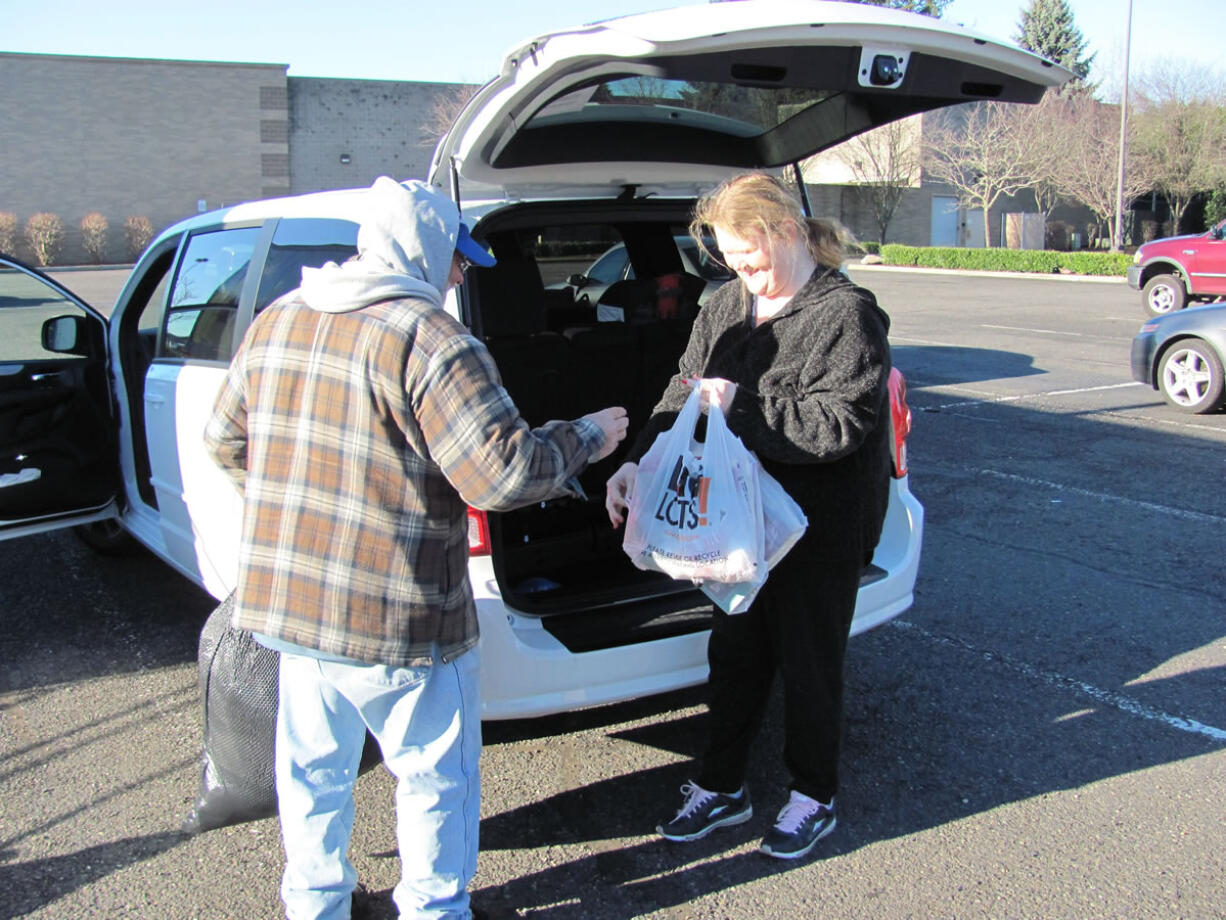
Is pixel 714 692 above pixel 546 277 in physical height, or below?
below

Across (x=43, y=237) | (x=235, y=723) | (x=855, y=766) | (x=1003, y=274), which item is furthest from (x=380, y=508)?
(x=43, y=237)

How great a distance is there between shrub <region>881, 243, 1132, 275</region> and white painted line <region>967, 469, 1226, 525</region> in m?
25.2

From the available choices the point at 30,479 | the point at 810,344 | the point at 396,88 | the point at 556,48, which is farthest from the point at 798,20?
the point at 396,88

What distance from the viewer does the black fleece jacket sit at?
8.20 ft

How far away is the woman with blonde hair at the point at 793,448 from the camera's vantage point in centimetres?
253

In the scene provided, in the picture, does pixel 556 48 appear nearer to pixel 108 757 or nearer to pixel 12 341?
pixel 108 757

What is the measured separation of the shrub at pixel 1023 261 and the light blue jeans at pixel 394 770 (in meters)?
30.5

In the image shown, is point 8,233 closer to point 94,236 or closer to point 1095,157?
point 94,236

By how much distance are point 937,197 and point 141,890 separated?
44106 millimetres

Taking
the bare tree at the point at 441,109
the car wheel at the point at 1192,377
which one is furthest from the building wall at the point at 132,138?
the car wheel at the point at 1192,377

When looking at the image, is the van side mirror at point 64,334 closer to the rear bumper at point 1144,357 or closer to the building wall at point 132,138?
the rear bumper at point 1144,357

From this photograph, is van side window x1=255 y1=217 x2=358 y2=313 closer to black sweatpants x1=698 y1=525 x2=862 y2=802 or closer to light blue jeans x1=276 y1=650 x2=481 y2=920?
light blue jeans x1=276 y1=650 x2=481 y2=920

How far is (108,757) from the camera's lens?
137 inches

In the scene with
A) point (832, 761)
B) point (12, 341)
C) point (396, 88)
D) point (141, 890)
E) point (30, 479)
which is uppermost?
point (396, 88)
